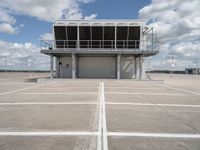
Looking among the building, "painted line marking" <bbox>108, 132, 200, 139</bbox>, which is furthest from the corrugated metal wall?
"painted line marking" <bbox>108, 132, 200, 139</bbox>

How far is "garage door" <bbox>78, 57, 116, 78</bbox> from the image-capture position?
31484 millimetres

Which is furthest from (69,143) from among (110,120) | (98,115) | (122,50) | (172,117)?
(122,50)

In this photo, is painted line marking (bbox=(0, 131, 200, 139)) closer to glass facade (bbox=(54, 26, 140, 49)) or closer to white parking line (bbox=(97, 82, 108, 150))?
white parking line (bbox=(97, 82, 108, 150))

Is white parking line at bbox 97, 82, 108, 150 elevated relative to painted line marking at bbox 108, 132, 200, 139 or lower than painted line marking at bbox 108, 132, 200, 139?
elevated

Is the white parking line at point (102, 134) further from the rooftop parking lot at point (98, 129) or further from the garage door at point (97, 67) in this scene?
the garage door at point (97, 67)

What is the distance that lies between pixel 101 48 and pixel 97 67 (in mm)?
3272

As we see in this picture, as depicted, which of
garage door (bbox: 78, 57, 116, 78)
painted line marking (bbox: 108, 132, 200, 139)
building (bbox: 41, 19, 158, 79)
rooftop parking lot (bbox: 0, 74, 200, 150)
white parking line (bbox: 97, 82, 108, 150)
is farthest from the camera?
garage door (bbox: 78, 57, 116, 78)

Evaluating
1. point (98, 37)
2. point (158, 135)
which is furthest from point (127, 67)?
point (158, 135)

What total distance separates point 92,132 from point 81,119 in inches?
58.9

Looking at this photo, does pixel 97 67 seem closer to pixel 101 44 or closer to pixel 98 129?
pixel 101 44

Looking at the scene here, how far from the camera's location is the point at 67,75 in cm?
3152

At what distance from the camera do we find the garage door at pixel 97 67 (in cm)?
3148

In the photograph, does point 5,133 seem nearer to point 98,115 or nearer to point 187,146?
point 98,115

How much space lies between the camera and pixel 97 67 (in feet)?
104
